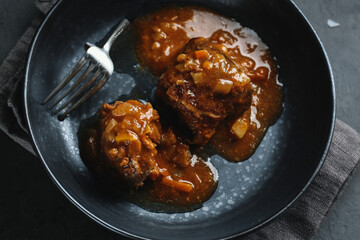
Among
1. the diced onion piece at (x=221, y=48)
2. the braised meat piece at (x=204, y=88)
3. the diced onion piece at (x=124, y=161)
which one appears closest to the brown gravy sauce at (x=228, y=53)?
the diced onion piece at (x=221, y=48)

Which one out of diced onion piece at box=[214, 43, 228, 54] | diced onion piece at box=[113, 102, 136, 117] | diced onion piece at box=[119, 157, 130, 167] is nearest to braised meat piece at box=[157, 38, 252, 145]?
diced onion piece at box=[214, 43, 228, 54]

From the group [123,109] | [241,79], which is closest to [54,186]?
[123,109]

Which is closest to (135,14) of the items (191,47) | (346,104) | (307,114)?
(191,47)

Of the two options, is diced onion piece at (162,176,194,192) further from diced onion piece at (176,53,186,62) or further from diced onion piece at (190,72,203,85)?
diced onion piece at (176,53,186,62)

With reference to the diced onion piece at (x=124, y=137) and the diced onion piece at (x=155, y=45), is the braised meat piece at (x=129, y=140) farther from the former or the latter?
the diced onion piece at (x=155, y=45)

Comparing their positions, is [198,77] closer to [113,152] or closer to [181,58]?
[181,58]

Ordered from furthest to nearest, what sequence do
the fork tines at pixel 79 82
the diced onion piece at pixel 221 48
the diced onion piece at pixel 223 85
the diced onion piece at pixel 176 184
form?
the diced onion piece at pixel 221 48, the diced onion piece at pixel 176 184, the fork tines at pixel 79 82, the diced onion piece at pixel 223 85
